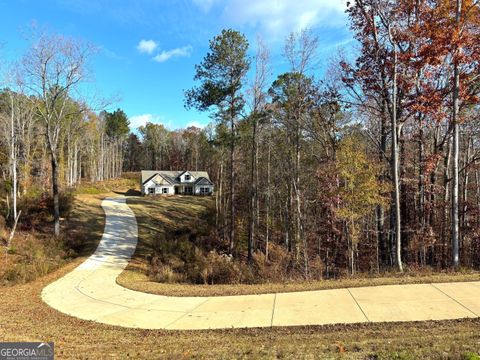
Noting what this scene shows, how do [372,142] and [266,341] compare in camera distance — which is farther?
[372,142]

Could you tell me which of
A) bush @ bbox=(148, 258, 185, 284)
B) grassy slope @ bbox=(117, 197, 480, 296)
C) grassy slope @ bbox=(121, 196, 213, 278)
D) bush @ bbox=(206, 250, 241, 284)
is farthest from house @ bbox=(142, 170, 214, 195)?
bush @ bbox=(206, 250, 241, 284)

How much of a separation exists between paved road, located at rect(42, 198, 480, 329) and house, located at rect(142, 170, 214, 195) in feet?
132

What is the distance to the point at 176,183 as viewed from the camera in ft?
172

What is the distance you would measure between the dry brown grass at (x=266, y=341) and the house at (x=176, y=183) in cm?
4333

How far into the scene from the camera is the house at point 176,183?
49.8 meters

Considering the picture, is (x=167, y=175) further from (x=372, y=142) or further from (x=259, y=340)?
(x=259, y=340)

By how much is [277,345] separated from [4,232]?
18.8 meters

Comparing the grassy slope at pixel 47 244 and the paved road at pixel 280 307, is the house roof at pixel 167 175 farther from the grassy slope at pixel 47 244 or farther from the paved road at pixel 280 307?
the paved road at pixel 280 307

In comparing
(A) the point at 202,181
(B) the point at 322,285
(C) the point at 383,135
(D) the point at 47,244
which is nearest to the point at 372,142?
(C) the point at 383,135

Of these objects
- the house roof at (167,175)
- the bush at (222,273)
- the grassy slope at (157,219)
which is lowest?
the bush at (222,273)

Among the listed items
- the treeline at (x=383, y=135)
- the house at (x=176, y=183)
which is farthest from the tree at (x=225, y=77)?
the house at (x=176, y=183)

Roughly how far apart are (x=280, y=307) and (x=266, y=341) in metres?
1.73

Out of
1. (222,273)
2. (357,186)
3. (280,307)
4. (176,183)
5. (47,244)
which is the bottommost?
(222,273)

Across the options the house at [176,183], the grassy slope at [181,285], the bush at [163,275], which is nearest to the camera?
the grassy slope at [181,285]
